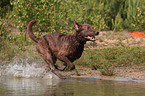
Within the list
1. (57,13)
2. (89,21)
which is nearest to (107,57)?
(57,13)

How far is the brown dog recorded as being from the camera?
909cm

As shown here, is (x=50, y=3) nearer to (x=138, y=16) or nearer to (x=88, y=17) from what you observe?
(x=88, y=17)

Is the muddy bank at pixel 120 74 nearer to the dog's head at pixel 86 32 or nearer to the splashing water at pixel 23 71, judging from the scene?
the splashing water at pixel 23 71

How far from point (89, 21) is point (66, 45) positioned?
8861 millimetres

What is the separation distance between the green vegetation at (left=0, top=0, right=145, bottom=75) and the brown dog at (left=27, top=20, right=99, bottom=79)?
1333 mm

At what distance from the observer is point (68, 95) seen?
19.8 feet

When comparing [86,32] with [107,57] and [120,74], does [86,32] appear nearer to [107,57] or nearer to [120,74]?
[120,74]

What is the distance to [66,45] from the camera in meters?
9.25

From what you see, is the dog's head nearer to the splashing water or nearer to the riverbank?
the riverbank

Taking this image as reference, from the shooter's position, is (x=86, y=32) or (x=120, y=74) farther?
(x=120, y=74)

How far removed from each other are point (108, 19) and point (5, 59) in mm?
7961

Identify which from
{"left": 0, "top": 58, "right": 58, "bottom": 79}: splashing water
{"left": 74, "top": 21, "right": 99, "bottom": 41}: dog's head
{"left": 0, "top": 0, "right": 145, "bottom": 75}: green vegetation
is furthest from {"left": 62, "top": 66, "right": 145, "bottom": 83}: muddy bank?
{"left": 74, "top": 21, "right": 99, "bottom": 41}: dog's head

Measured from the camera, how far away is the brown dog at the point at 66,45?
9086mm

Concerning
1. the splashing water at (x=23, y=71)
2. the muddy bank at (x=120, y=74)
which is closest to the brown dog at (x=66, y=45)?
the splashing water at (x=23, y=71)
